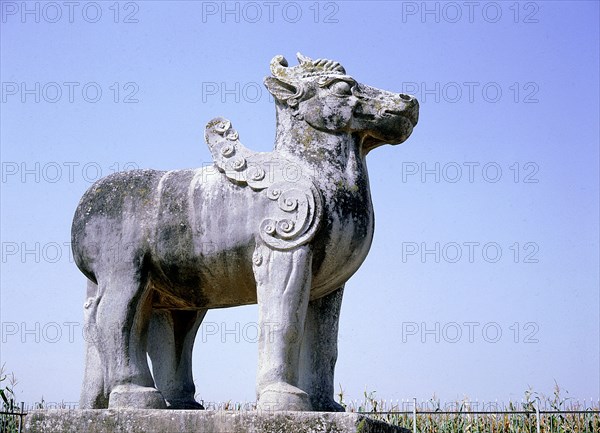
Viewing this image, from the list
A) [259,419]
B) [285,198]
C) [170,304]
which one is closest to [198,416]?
[259,419]

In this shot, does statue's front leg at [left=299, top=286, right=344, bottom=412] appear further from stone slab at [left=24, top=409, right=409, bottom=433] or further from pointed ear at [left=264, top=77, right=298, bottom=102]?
pointed ear at [left=264, top=77, right=298, bottom=102]

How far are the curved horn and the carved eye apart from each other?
1.34ft

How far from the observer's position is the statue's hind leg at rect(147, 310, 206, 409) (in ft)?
20.3

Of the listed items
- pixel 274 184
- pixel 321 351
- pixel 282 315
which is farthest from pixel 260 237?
pixel 321 351

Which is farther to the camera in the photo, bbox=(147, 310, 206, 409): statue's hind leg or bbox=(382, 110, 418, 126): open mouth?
bbox=(147, 310, 206, 409): statue's hind leg

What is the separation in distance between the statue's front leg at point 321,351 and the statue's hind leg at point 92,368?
4.94ft

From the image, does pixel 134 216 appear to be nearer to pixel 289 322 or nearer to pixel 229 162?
pixel 229 162

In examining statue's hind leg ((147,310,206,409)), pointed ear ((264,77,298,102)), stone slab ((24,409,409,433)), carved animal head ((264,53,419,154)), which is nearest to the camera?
stone slab ((24,409,409,433))

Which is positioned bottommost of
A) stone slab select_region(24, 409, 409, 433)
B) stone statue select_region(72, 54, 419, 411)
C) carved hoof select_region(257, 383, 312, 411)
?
stone slab select_region(24, 409, 409, 433)

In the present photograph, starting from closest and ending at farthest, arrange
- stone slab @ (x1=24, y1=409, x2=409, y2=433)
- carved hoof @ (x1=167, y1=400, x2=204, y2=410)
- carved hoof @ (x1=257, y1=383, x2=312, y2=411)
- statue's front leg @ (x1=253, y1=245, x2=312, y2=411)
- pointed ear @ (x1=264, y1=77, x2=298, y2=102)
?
stone slab @ (x1=24, y1=409, x2=409, y2=433), carved hoof @ (x1=257, y1=383, x2=312, y2=411), statue's front leg @ (x1=253, y1=245, x2=312, y2=411), pointed ear @ (x1=264, y1=77, x2=298, y2=102), carved hoof @ (x1=167, y1=400, x2=204, y2=410)

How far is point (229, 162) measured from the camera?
566cm

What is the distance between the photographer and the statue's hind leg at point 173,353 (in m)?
6.18

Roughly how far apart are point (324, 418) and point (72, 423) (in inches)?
70.0

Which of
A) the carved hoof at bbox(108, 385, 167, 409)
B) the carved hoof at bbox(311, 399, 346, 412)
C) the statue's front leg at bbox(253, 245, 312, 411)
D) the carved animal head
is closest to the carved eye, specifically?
the carved animal head
